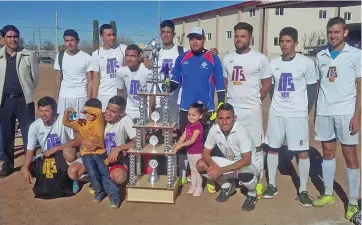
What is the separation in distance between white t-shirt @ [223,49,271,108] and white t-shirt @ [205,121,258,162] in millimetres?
397

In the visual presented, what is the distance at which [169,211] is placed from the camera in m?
4.52

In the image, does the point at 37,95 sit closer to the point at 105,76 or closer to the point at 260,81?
the point at 105,76

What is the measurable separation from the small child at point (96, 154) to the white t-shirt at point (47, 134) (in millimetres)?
361

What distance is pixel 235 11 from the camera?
38.4 metres

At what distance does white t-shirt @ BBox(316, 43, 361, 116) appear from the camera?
13.8 feet

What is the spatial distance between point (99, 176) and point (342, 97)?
294cm

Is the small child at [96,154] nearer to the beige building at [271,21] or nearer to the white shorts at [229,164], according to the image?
the white shorts at [229,164]

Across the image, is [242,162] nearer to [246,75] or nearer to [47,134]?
[246,75]

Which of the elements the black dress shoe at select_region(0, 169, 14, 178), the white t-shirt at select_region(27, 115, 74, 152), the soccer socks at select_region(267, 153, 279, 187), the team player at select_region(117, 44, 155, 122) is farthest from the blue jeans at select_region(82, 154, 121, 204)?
the soccer socks at select_region(267, 153, 279, 187)

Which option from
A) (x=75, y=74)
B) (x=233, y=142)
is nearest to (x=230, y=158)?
(x=233, y=142)

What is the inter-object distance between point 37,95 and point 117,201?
10265 mm

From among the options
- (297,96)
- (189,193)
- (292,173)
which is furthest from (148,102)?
(292,173)

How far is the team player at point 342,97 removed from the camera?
4188 millimetres

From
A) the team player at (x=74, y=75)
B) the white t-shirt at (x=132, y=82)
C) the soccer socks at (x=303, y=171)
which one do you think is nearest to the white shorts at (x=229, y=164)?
the soccer socks at (x=303, y=171)
